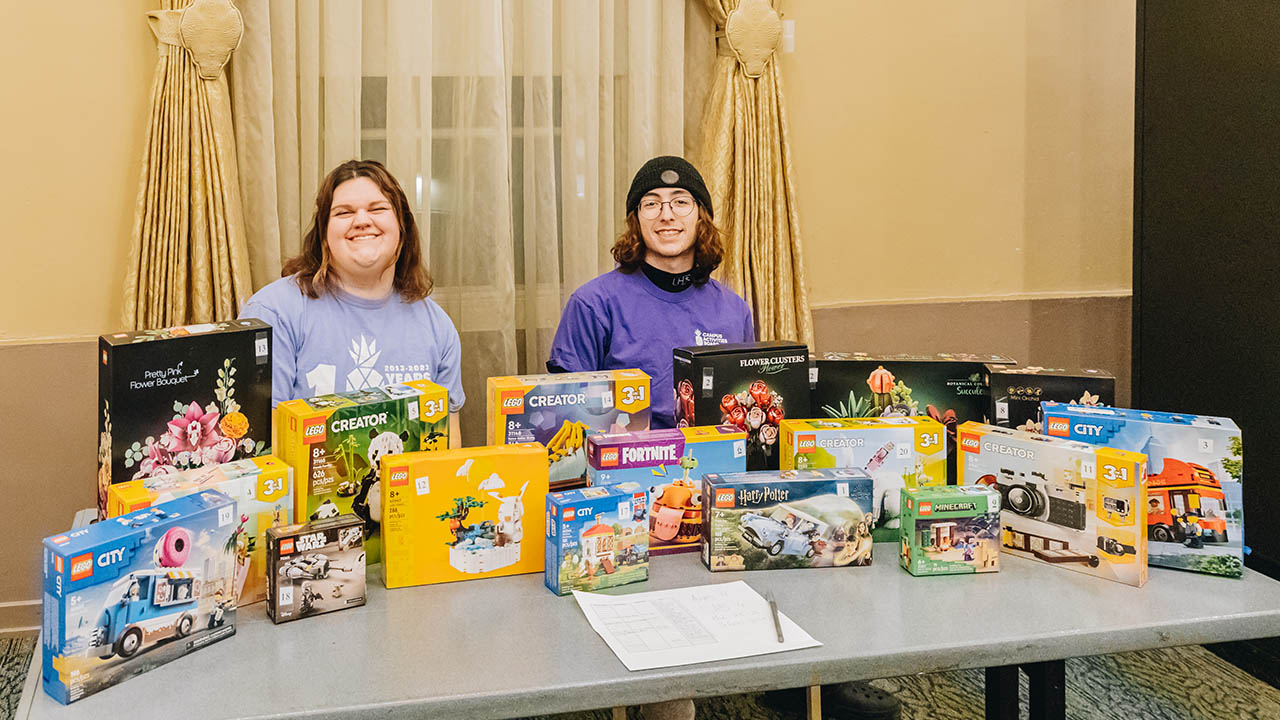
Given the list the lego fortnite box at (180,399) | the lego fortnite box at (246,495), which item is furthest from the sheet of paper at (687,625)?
the lego fortnite box at (180,399)

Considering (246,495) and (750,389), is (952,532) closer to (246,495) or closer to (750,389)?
(750,389)

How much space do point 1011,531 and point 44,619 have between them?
58.5 inches

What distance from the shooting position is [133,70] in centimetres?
281

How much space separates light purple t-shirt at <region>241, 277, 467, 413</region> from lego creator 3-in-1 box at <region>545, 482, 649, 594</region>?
0.86 m

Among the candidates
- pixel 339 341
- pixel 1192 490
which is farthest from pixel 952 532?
pixel 339 341

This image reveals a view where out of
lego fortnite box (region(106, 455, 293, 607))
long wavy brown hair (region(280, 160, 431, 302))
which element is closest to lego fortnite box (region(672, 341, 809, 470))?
lego fortnite box (region(106, 455, 293, 607))

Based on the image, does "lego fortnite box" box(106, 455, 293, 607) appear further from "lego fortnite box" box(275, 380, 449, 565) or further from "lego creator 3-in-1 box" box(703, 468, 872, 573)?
"lego creator 3-in-1 box" box(703, 468, 872, 573)

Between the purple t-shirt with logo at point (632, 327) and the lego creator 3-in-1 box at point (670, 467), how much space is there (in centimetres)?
87

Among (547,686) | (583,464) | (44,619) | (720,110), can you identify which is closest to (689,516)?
(583,464)

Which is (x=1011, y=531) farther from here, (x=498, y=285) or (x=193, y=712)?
(x=498, y=285)

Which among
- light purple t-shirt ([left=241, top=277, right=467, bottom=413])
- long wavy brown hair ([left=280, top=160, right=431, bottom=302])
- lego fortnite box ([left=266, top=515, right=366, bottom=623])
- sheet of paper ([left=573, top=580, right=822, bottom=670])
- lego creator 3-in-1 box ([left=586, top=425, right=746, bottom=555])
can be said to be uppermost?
long wavy brown hair ([left=280, top=160, right=431, bottom=302])

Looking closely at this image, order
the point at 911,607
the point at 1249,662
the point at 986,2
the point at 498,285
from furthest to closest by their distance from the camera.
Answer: the point at 986,2, the point at 498,285, the point at 1249,662, the point at 911,607

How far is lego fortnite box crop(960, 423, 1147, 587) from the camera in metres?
1.52

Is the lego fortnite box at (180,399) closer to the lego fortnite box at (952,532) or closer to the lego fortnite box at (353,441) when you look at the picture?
the lego fortnite box at (353,441)
